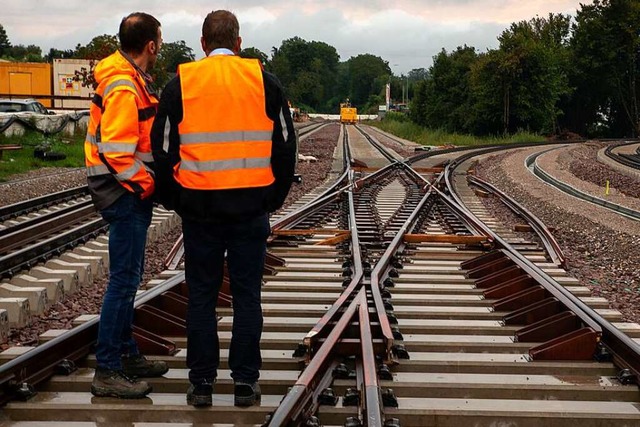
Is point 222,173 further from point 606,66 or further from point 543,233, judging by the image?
point 606,66

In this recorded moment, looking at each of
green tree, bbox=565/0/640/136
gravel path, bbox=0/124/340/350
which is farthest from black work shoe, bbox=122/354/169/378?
green tree, bbox=565/0/640/136

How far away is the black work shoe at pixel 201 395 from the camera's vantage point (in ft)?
12.3

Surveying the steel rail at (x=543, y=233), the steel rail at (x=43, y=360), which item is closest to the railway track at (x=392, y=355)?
the steel rail at (x=43, y=360)

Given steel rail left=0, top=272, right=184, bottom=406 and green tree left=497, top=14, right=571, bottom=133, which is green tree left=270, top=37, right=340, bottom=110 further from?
steel rail left=0, top=272, right=184, bottom=406

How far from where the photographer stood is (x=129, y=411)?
3701 millimetres

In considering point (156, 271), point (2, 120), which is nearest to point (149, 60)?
point (156, 271)

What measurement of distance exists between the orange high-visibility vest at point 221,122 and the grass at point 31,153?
541 inches

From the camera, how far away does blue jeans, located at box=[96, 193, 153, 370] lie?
385cm

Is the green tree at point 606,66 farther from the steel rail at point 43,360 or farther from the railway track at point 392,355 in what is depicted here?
the steel rail at point 43,360

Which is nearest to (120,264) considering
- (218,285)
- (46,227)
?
(218,285)

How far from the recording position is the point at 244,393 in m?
3.77

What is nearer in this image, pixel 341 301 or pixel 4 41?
pixel 341 301

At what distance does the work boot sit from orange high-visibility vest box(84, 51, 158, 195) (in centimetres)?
94

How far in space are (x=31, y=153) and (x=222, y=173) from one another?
60.9 ft
